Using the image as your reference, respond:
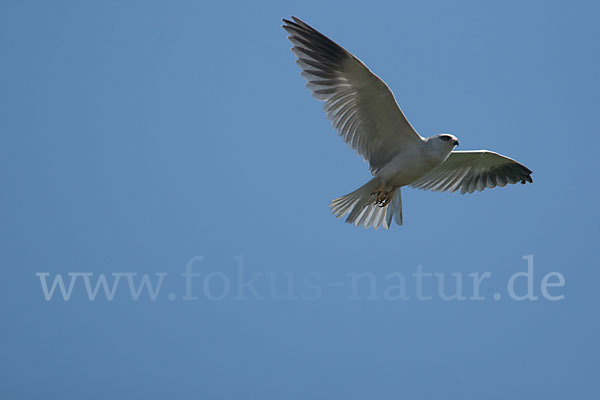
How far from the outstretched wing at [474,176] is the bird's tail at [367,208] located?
793mm

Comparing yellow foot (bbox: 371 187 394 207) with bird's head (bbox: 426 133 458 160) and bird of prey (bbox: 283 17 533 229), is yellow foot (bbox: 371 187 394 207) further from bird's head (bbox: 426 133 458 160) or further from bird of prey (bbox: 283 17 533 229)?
bird's head (bbox: 426 133 458 160)

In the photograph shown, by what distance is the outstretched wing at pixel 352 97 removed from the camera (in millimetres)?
8586

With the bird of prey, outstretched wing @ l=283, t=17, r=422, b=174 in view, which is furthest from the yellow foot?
outstretched wing @ l=283, t=17, r=422, b=174

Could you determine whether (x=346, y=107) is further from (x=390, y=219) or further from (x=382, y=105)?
(x=390, y=219)

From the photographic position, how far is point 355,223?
31.4ft

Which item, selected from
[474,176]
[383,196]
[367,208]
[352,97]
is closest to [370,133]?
[352,97]

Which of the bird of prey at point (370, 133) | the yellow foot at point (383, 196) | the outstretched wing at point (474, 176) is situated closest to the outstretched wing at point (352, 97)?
the bird of prey at point (370, 133)

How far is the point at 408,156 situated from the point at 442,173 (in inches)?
51.9

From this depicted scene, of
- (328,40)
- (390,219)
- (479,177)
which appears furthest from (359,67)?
(479,177)

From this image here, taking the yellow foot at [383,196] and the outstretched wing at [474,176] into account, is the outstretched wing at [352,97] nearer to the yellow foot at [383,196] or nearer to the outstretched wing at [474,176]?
the yellow foot at [383,196]

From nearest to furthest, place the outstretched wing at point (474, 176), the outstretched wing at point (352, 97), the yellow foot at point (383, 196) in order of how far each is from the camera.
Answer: the outstretched wing at point (352, 97)
the yellow foot at point (383, 196)
the outstretched wing at point (474, 176)

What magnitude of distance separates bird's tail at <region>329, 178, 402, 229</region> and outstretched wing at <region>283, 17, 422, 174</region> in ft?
0.90

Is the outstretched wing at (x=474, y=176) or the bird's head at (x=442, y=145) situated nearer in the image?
the bird's head at (x=442, y=145)

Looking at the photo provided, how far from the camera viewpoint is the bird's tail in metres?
9.27
